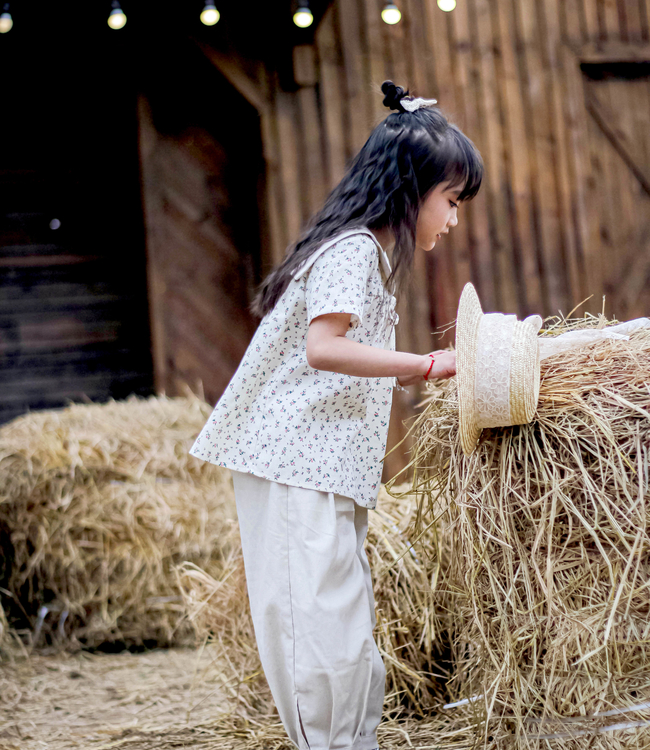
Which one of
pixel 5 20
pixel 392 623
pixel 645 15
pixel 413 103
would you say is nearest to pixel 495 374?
pixel 413 103

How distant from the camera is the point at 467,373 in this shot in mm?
1404

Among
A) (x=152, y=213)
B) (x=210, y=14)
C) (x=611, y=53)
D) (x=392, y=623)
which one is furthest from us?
(x=152, y=213)

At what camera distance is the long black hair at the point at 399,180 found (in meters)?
1.68

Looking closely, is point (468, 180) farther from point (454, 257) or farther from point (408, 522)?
point (454, 257)

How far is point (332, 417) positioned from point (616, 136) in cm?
362

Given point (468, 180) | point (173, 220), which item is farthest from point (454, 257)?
point (468, 180)

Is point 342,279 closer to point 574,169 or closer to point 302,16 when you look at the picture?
point 302,16

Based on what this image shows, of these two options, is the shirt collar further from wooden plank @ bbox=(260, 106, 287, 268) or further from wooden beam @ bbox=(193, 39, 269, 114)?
wooden beam @ bbox=(193, 39, 269, 114)

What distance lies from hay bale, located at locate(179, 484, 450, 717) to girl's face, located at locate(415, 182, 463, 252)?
0.63m

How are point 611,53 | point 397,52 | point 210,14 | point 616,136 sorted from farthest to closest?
point 616,136 → point 611,53 → point 397,52 → point 210,14

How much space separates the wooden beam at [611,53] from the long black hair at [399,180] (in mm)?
3199

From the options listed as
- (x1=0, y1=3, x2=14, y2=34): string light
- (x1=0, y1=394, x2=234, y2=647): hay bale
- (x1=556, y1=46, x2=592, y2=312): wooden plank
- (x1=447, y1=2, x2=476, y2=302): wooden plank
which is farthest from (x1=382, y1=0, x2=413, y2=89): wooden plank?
(x1=0, y1=394, x2=234, y2=647): hay bale

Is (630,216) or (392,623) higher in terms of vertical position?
(630,216)

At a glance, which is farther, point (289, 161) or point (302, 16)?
point (289, 161)
